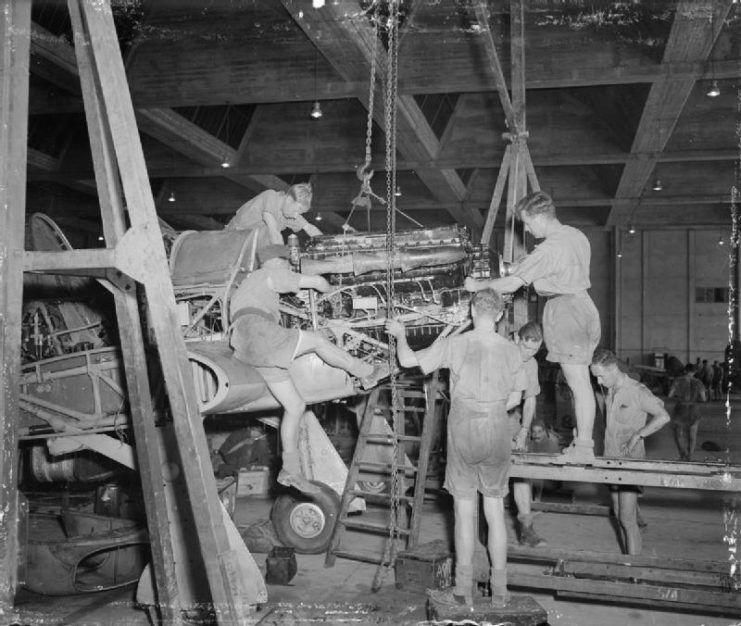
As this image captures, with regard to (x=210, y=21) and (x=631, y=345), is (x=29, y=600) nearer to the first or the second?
(x=210, y=21)

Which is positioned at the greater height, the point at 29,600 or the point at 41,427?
the point at 41,427

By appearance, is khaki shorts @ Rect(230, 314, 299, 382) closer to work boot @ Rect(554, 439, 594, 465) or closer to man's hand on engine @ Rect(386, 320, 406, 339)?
man's hand on engine @ Rect(386, 320, 406, 339)

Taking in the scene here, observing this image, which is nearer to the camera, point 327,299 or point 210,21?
point 327,299

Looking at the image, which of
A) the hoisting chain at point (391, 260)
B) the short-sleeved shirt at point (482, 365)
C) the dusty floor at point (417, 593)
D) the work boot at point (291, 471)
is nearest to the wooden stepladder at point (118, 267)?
the dusty floor at point (417, 593)

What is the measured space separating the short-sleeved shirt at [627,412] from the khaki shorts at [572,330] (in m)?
1.52

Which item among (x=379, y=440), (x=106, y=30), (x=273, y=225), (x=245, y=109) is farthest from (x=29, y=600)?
(x=245, y=109)

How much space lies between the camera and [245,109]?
49.6 feet

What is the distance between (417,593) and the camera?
6395 millimetres

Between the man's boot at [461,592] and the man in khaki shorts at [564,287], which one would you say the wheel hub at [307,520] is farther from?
the man in khaki shorts at [564,287]

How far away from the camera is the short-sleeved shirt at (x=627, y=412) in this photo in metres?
6.96

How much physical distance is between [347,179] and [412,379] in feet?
36.5

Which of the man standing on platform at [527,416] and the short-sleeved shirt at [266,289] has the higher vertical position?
the short-sleeved shirt at [266,289]

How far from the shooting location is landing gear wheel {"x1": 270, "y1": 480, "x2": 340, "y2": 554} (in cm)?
780

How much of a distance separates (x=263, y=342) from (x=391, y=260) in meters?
1.40
